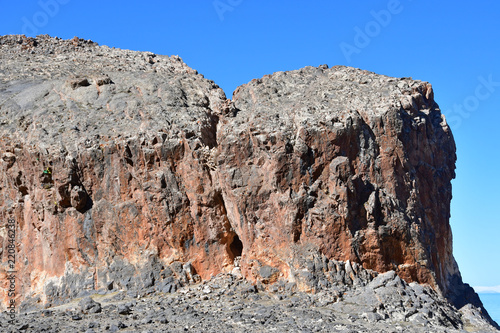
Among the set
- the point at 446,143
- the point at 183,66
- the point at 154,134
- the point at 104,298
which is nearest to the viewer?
the point at 104,298

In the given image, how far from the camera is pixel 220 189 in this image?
1106 inches

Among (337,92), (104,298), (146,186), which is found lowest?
(104,298)

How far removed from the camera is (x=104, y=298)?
86.3ft

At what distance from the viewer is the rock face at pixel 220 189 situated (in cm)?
2666

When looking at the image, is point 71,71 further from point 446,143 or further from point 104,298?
point 446,143

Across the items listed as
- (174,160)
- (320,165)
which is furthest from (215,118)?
(320,165)

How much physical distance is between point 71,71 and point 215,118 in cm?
871

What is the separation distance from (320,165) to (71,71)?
13870 millimetres

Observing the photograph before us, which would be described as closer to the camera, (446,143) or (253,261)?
(253,261)

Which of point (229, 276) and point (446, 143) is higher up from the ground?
point (446, 143)

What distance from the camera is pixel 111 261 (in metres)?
27.6

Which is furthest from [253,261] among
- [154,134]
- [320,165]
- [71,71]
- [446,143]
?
[71,71]

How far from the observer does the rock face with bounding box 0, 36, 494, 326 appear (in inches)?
1049

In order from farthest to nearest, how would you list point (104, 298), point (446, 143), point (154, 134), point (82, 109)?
point (446, 143)
point (82, 109)
point (154, 134)
point (104, 298)
